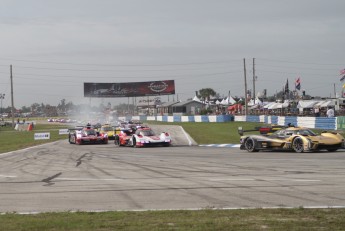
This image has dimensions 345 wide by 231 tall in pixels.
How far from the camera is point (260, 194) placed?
9227 millimetres

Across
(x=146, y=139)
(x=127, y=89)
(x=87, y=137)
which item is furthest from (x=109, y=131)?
(x=127, y=89)

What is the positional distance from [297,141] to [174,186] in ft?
36.9

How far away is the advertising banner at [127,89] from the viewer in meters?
91.3

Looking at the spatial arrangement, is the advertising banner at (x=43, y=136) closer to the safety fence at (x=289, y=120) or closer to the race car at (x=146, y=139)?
the race car at (x=146, y=139)

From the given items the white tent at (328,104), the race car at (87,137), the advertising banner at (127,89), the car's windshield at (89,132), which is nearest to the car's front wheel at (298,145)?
the race car at (87,137)

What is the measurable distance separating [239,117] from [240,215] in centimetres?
5828

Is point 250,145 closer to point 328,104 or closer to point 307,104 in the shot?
point 328,104

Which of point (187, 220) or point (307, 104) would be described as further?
point (307, 104)

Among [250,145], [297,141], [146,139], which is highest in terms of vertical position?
[297,141]

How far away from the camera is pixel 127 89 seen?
91.6 metres

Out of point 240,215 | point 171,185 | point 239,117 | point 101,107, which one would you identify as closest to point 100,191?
point 171,185

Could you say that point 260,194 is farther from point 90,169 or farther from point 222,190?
point 90,169

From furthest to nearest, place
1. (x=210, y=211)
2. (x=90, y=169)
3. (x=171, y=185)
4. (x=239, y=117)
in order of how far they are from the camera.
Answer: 1. (x=239, y=117)
2. (x=90, y=169)
3. (x=171, y=185)
4. (x=210, y=211)

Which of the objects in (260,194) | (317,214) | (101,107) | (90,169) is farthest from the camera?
(101,107)
